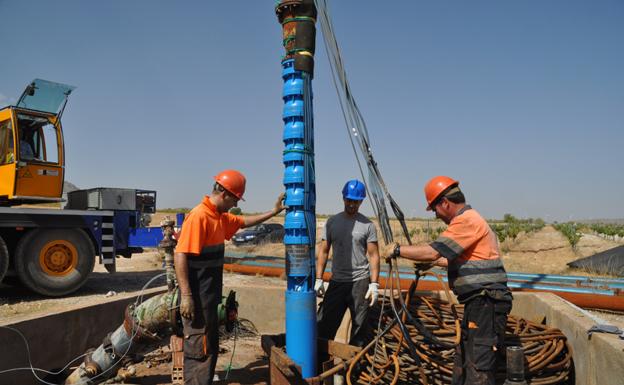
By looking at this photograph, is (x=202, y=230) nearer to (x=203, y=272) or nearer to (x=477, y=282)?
(x=203, y=272)

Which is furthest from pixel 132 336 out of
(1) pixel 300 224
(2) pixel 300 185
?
(2) pixel 300 185

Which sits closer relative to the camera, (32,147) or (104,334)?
(104,334)

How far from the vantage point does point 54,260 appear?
8078mm

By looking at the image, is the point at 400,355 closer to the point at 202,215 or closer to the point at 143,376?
the point at 202,215

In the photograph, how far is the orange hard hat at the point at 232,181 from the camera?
4125 mm

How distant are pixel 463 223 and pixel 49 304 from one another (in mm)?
7381

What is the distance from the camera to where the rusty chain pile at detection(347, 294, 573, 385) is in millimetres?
4172

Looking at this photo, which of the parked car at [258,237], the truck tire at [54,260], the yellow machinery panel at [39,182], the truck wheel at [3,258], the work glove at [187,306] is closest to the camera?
the work glove at [187,306]

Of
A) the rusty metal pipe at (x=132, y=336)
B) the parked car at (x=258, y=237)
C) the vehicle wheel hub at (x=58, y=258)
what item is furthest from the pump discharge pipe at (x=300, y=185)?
the parked car at (x=258, y=237)

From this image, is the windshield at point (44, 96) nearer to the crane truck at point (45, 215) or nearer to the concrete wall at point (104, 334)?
the crane truck at point (45, 215)

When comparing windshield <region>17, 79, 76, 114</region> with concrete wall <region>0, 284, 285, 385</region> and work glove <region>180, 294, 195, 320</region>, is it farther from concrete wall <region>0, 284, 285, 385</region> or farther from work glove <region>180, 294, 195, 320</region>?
work glove <region>180, 294, 195, 320</region>

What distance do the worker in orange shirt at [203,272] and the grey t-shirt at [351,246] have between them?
1.33m

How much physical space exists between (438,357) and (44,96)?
9.02m

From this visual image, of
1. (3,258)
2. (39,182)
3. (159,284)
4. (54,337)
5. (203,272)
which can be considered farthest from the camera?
(159,284)
